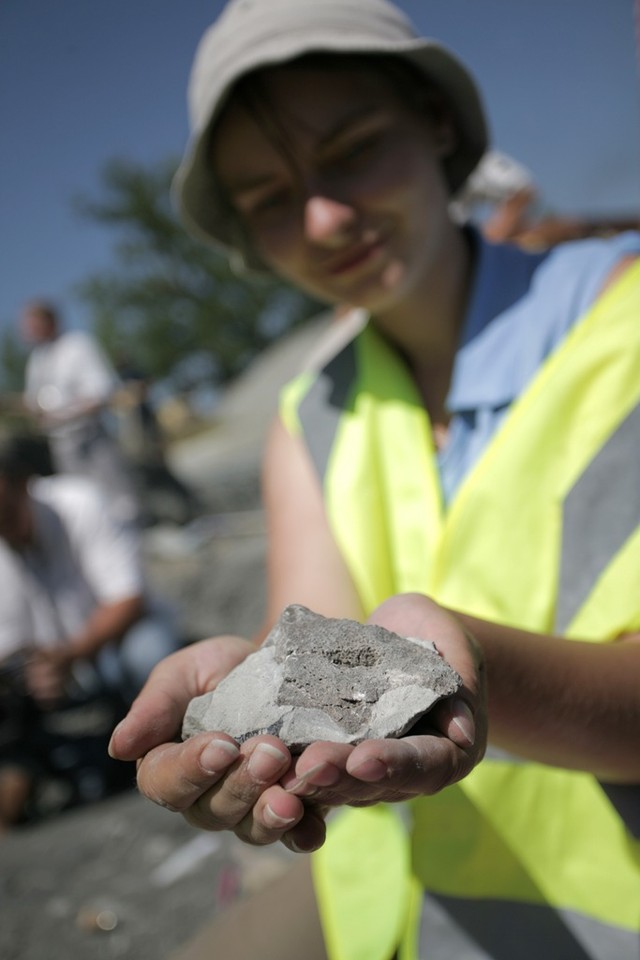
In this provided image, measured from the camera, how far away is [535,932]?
4.73ft

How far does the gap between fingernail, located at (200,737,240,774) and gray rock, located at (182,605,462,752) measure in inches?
6.6

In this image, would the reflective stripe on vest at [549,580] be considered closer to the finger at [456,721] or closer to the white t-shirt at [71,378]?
the finger at [456,721]

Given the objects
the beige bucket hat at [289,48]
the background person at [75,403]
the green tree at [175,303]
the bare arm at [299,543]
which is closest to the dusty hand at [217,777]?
the bare arm at [299,543]

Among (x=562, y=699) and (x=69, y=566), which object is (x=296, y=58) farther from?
(x=69, y=566)

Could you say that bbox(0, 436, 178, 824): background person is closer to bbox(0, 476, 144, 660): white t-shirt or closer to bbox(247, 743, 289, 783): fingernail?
bbox(0, 476, 144, 660): white t-shirt

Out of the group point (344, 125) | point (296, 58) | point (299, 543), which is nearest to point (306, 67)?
point (296, 58)

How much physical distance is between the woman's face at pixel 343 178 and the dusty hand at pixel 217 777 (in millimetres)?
1064

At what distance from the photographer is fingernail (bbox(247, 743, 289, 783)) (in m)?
0.97

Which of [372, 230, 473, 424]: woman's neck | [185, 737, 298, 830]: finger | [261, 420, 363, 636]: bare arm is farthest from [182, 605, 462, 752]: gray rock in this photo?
[372, 230, 473, 424]: woman's neck

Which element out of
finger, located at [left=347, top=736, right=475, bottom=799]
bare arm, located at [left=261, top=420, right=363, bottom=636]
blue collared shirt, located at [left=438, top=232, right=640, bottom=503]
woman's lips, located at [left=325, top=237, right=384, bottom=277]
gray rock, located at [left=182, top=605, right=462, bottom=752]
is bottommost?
bare arm, located at [left=261, top=420, right=363, bottom=636]

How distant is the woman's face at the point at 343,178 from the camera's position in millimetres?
1640

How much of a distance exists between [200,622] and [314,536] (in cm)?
344

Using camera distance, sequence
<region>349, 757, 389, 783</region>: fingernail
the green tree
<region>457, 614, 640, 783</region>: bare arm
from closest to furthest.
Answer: <region>349, 757, 389, 783</region>: fingernail
<region>457, 614, 640, 783</region>: bare arm
the green tree

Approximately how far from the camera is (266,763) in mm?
974
